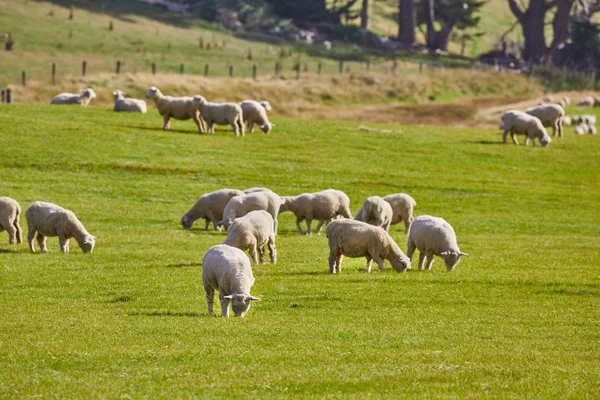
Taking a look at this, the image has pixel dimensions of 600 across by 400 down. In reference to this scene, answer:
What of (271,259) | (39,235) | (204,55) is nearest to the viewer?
(271,259)

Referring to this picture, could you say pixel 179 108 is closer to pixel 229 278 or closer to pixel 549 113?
pixel 549 113

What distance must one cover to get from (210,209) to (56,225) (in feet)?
21.8

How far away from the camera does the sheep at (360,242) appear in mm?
24516

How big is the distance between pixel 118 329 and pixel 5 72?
58510 mm

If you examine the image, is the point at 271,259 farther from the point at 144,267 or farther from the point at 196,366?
the point at 196,366

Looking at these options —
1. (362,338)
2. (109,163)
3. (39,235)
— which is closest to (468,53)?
(109,163)

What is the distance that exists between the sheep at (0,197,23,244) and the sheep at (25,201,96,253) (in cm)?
126

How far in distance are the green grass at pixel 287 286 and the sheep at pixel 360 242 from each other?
0.50 metres

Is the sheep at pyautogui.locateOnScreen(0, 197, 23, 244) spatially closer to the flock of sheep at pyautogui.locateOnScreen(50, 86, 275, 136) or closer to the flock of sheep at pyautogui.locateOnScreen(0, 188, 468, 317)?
the flock of sheep at pyautogui.locateOnScreen(0, 188, 468, 317)

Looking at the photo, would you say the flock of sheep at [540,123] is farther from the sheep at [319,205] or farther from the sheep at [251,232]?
the sheep at [251,232]

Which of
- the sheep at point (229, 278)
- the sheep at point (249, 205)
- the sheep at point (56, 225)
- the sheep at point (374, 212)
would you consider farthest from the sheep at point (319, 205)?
the sheep at point (229, 278)

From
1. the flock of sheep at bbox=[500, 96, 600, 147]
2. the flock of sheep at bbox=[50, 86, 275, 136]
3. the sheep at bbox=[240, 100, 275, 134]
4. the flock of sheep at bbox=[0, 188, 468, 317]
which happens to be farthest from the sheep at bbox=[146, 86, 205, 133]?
the flock of sheep at bbox=[0, 188, 468, 317]

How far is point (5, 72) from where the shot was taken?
7394cm

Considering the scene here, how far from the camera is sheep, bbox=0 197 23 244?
96.6ft
